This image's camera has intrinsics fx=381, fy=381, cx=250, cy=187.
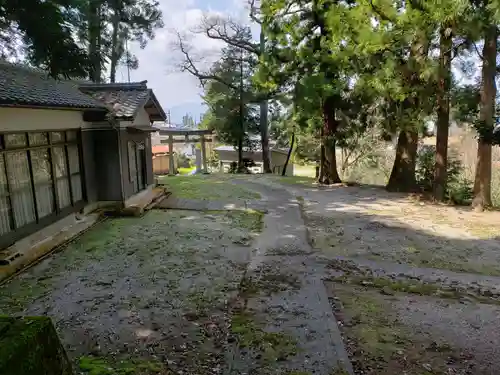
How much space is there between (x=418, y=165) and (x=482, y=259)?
320 inches

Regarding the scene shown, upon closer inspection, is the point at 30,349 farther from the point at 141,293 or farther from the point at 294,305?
the point at 294,305

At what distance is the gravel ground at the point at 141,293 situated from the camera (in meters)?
3.79

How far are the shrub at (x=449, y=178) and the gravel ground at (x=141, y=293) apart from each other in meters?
7.75

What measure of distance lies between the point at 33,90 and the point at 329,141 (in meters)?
10.6

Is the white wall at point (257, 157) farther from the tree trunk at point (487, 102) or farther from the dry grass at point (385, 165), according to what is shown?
the tree trunk at point (487, 102)

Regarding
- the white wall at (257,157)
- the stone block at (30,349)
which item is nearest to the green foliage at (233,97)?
the white wall at (257,157)

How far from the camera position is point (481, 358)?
12.3 feet

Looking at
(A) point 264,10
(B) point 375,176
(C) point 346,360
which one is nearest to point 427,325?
(C) point 346,360

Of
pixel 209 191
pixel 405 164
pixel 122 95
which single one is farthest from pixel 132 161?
pixel 405 164

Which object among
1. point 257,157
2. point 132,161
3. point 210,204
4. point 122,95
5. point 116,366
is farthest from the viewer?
point 257,157

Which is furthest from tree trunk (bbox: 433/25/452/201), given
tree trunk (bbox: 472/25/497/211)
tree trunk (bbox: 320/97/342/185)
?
tree trunk (bbox: 320/97/342/185)

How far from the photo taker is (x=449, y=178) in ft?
44.1

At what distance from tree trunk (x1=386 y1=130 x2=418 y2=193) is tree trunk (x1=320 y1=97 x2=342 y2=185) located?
2.46 meters

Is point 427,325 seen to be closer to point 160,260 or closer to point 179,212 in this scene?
point 160,260
